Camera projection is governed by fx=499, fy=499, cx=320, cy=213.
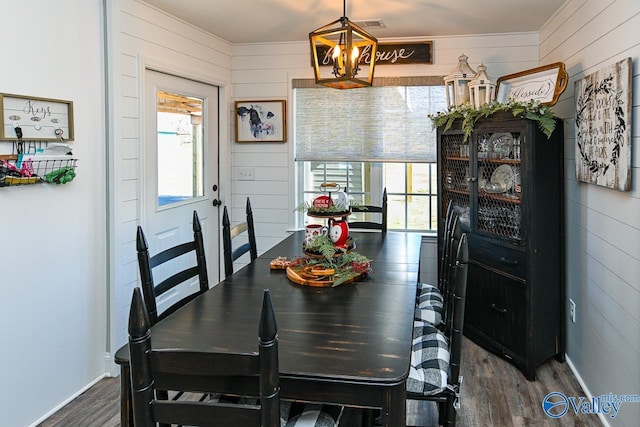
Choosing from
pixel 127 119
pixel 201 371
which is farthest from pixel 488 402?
pixel 127 119

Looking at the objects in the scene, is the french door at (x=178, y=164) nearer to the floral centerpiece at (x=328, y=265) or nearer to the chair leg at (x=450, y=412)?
the floral centerpiece at (x=328, y=265)

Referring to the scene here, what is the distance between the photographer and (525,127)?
311 cm

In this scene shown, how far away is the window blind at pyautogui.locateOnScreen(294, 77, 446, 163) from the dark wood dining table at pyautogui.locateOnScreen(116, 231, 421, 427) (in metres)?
2.00

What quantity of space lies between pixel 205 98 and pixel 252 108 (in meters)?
0.46

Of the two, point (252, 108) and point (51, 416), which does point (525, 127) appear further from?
point (51, 416)

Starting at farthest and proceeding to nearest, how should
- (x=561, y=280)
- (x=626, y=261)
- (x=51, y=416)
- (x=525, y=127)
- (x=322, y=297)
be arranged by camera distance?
1. (x=561, y=280)
2. (x=525, y=127)
3. (x=51, y=416)
4. (x=626, y=261)
5. (x=322, y=297)

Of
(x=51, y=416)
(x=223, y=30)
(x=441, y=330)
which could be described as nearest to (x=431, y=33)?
(x=223, y=30)

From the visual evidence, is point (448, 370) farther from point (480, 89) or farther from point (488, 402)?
point (480, 89)

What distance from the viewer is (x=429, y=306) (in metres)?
2.61

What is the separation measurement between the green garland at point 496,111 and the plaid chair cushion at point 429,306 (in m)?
1.22

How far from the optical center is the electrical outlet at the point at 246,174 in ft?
15.4

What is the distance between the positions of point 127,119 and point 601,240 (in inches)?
117

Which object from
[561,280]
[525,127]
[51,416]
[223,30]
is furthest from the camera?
[223,30]

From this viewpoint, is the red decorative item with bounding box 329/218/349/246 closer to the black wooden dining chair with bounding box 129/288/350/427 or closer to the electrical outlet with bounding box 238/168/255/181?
the black wooden dining chair with bounding box 129/288/350/427
